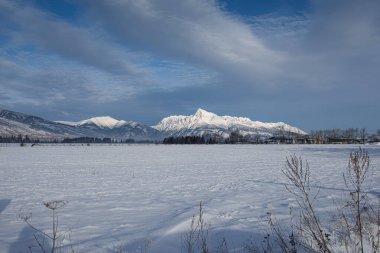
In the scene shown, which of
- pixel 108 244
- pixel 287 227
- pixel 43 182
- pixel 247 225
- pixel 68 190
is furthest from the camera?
pixel 43 182

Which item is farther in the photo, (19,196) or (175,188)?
(175,188)

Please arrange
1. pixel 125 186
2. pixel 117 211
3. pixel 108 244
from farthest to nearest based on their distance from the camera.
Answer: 1. pixel 125 186
2. pixel 117 211
3. pixel 108 244

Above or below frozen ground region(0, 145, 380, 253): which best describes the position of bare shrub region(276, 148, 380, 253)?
above

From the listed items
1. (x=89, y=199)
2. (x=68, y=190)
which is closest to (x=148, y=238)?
(x=89, y=199)

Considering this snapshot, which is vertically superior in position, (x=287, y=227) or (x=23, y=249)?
(x=287, y=227)

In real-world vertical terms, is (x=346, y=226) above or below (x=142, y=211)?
above

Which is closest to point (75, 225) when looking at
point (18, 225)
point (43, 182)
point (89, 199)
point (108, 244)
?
point (18, 225)

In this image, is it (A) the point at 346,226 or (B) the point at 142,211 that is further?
(B) the point at 142,211

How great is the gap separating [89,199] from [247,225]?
7.22 m

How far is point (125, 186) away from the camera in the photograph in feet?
53.3

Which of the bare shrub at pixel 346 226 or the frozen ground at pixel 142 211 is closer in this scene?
the bare shrub at pixel 346 226

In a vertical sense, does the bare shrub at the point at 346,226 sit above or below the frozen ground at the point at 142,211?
above

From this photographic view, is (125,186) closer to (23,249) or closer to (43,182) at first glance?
(43,182)

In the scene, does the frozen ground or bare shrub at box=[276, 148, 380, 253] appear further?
the frozen ground
